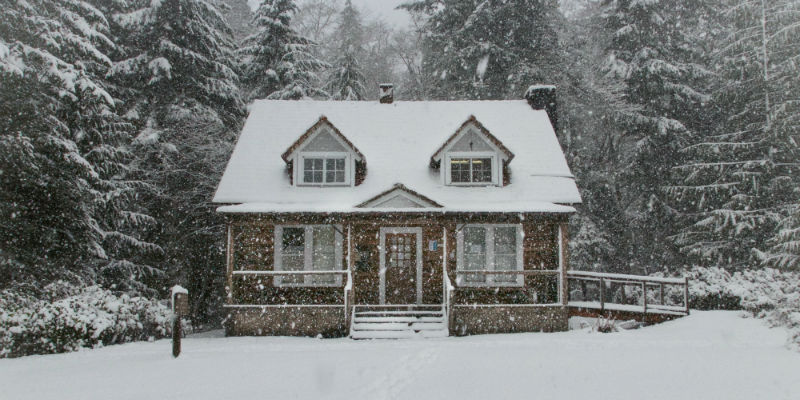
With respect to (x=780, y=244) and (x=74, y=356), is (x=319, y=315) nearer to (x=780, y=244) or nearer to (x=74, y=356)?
(x=74, y=356)

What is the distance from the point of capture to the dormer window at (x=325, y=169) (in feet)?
56.9

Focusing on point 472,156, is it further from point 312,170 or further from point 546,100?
point 546,100

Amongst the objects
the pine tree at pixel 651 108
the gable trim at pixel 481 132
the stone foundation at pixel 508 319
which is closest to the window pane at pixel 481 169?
the gable trim at pixel 481 132

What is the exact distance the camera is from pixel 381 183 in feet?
56.7

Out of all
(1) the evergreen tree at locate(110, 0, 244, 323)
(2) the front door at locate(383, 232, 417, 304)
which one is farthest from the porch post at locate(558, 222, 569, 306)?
(1) the evergreen tree at locate(110, 0, 244, 323)

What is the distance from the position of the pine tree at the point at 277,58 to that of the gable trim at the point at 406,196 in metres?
10.7

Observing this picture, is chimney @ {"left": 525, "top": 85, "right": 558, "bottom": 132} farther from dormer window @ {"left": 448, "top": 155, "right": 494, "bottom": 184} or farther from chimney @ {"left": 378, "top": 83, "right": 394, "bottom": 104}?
chimney @ {"left": 378, "top": 83, "right": 394, "bottom": 104}

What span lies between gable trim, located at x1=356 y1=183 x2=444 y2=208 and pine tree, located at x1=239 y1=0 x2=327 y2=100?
422 inches

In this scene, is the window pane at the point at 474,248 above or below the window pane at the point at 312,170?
below

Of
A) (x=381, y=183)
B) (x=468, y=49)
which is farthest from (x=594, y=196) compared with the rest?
(x=381, y=183)

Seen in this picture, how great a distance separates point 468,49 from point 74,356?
2002 cm

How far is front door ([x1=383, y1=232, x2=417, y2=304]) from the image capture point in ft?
54.4

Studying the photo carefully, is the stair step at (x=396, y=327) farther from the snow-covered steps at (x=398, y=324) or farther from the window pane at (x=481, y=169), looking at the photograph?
the window pane at (x=481, y=169)

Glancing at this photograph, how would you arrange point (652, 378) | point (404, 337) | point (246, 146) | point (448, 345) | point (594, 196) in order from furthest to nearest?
1. point (594, 196)
2. point (246, 146)
3. point (404, 337)
4. point (448, 345)
5. point (652, 378)
